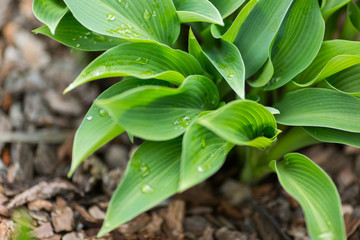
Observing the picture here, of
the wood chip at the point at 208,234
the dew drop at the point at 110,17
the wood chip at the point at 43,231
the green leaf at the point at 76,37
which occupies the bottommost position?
the wood chip at the point at 208,234

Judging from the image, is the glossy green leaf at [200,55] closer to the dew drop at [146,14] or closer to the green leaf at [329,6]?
the dew drop at [146,14]

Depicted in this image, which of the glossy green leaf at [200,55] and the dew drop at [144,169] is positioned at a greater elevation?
the glossy green leaf at [200,55]

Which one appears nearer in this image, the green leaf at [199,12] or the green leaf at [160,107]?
the green leaf at [160,107]

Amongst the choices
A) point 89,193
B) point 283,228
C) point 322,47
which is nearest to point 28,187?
point 89,193

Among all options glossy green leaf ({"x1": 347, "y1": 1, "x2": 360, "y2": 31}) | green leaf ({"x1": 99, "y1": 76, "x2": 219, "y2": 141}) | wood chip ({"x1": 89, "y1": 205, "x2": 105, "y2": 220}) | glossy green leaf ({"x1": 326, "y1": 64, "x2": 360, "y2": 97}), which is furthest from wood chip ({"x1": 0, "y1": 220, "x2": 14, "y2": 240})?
glossy green leaf ({"x1": 347, "y1": 1, "x2": 360, "y2": 31})

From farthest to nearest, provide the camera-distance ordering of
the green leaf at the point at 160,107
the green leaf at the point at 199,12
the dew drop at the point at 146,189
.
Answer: the green leaf at the point at 199,12 < the dew drop at the point at 146,189 < the green leaf at the point at 160,107

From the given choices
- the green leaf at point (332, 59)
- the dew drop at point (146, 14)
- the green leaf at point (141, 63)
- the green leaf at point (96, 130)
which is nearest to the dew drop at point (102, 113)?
the green leaf at point (96, 130)

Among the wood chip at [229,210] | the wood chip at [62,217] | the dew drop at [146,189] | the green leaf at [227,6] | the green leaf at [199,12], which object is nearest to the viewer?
the dew drop at [146,189]

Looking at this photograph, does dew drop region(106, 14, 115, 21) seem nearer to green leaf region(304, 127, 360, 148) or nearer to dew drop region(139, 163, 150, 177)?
dew drop region(139, 163, 150, 177)

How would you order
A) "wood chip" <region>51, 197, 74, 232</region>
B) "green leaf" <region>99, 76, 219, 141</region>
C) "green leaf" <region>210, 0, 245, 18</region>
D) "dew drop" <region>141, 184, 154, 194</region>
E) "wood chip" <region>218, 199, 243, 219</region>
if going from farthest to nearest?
"wood chip" <region>218, 199, 243, 219</region>
"wood chip" <region>51, 197, 74, 232</region>
"green leaf" <region>210, 0, 245, 18</region>
"dew drop" <region>141, 184, 154, 194</region>
"green leaf" <region>99, 76, 219, 141</region>
